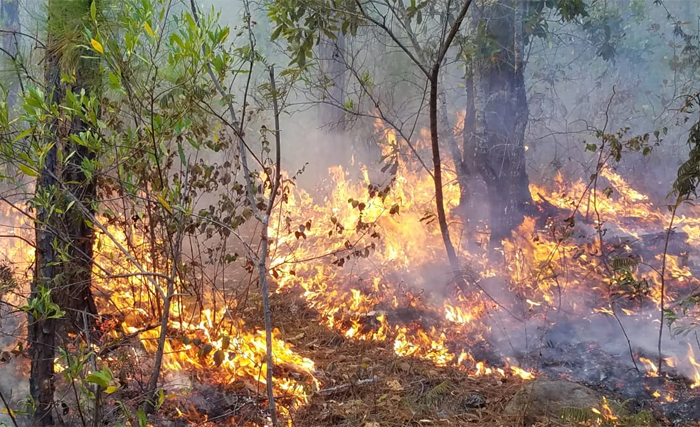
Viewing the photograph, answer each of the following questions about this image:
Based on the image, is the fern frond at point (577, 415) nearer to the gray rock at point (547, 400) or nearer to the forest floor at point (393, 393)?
the gray rock at point (547, 400)

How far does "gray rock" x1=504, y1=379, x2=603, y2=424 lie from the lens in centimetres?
345

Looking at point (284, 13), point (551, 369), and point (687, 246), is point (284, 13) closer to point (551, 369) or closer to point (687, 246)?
point (551, 369)

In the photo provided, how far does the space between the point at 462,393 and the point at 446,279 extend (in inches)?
98.3

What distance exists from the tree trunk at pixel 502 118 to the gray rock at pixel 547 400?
3607 millimetres

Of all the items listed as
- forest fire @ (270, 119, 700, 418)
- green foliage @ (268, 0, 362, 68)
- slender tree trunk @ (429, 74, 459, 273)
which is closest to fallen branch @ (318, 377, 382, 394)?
forest fire @ (270, 119, 700, 418)

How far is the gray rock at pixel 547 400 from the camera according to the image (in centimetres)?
345

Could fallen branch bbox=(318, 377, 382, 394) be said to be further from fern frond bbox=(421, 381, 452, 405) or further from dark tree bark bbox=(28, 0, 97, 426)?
dark tree bark bbox=(28, 0, 97, 426)

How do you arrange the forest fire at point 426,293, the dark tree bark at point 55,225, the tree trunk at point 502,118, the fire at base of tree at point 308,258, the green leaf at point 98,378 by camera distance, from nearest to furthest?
1. the green leaf at point 98,378
2. the fire at base of tree at point 308,258
3. the dark tree bark at point 55,225
4. the forest fire at point 426,293
5. the tree trunk at point 502,118

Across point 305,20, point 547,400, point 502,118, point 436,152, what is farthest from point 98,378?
point 502,118

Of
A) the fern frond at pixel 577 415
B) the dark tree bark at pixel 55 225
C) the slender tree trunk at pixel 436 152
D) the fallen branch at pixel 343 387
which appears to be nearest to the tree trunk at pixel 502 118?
the slender tree trunk at pixel 436 152

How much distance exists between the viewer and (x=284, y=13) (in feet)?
11.5

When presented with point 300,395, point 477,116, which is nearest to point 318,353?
point 300,395

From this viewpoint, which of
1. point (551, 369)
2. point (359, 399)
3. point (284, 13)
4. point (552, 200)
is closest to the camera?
point (284, 13)

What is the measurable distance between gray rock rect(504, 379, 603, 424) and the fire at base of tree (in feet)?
0.05
